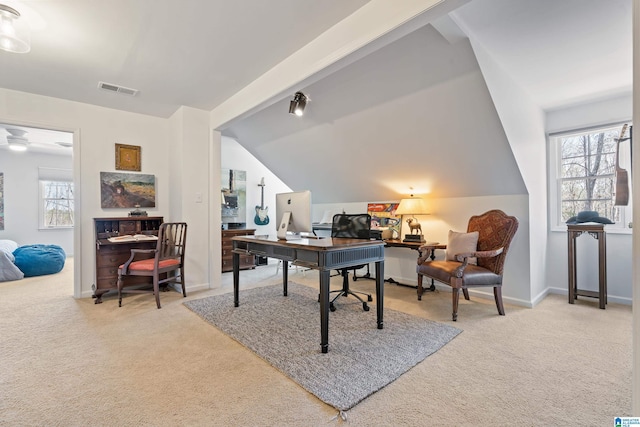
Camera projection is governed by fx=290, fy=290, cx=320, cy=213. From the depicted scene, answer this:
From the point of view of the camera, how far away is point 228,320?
2.87 m

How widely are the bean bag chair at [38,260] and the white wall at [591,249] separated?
7.90 meters

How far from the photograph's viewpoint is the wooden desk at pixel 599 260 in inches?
128

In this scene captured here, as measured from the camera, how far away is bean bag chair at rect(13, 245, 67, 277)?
4.91 meters

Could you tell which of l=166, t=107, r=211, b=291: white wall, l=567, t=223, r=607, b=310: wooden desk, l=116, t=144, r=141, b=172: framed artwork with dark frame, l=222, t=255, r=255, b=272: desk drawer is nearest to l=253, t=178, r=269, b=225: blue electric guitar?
l=222, t=255, r=255, b=272: desk drawer

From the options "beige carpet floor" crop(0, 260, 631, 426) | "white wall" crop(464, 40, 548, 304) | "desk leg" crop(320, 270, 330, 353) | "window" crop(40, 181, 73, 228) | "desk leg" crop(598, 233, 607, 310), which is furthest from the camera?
"window" crop(40, 181, 73, 228)

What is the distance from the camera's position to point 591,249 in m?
3.65

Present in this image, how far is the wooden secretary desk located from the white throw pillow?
389 cm

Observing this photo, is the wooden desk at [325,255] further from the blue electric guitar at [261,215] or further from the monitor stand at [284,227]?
the blue electric guitar at [261,215]

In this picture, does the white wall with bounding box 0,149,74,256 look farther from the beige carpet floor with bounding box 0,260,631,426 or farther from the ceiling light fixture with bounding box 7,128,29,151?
the beige carpet floor with bounding box 0,260,631,426

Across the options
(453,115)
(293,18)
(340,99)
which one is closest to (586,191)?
(453,115)

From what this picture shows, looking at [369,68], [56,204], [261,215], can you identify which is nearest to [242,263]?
[261,215]

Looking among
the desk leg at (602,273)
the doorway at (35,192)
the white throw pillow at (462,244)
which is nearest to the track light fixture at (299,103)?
the white throw pillow at (462,244)

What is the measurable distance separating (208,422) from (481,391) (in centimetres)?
158

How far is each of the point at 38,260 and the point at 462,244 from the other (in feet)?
22.1
